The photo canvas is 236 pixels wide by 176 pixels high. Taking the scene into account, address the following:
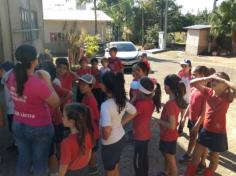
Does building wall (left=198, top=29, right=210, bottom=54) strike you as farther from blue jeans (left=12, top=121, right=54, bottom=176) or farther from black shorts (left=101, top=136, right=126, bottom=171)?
blue jeans (left=12, top=121, right=54, bottom=176)

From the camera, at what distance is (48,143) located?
362 centimetres

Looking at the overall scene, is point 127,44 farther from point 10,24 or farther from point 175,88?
point 175,88

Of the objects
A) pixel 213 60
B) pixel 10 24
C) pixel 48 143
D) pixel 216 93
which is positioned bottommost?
pixel 213 60

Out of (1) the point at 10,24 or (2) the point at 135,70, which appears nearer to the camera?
(2) the point at 135,70

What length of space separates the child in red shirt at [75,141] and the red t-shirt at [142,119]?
113 centimetres

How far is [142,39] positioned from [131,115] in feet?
100

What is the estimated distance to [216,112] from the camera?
415 centimetres

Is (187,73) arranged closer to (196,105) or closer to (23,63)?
(196,105)

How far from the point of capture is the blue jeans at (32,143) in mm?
3480

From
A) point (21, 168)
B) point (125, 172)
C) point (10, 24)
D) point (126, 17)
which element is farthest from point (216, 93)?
point (126, 17)

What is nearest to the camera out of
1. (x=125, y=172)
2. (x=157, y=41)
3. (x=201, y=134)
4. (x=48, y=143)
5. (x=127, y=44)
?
(x=48, y=143)

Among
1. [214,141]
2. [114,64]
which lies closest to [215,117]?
[214,141]

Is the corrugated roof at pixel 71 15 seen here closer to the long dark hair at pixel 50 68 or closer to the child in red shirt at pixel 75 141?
the long dark hair at pixel 50 68

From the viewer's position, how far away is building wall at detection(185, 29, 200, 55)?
80.0 feet
